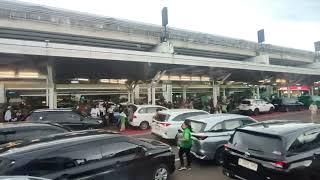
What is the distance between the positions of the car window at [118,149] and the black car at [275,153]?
213cm

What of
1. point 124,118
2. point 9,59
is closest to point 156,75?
point 124,118

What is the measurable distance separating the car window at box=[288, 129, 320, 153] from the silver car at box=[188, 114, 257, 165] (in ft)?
9.48

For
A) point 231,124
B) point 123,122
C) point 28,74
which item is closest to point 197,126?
point 231,124

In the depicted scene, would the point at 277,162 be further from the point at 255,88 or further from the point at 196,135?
the point at 255,88

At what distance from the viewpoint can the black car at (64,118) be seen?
573 inches

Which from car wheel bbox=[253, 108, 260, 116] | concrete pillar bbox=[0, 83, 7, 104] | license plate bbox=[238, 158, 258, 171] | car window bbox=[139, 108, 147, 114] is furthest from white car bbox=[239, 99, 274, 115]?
license plate bbox=[238, 158, 258, 171]

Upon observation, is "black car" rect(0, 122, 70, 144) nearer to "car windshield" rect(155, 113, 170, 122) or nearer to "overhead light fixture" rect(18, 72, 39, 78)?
"car windshield" rect(155, 113, 170, 122)

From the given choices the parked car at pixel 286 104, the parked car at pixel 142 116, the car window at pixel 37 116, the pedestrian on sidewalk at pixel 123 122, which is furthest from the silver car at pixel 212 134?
the parked car at pixel 286 104

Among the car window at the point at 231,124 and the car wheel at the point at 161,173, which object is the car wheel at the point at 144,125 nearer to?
the car window at the point at 231,124

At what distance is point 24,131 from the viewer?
9625mm

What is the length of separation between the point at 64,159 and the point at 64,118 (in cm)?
893

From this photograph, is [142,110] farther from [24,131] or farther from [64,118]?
[24,131]

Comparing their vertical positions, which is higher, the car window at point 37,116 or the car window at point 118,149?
the car window at point 37,116

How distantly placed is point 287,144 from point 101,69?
17.7 meters
